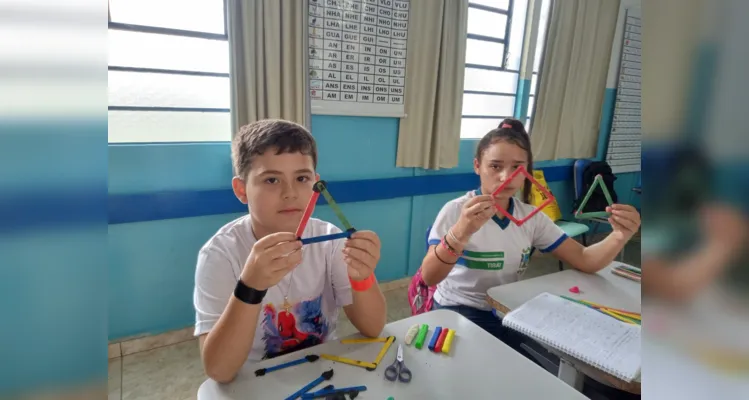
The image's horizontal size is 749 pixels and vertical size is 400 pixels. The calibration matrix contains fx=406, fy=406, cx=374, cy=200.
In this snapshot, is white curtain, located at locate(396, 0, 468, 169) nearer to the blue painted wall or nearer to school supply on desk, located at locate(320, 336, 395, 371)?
the blue painted wall

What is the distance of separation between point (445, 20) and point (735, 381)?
3338mm

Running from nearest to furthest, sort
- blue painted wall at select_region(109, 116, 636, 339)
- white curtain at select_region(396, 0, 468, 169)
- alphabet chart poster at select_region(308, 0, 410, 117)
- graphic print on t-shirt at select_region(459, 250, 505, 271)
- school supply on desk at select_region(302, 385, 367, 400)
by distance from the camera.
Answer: school supply on desk at select_region(302, 385, 367, 400), graphic print on t-shirt at select_region(459, 250, 505, 271), blue painted wall at select_region(109, 116, 636, 339), alphabet chart poster at select_region(308, 0, 410, 117), white curtain at select_region(396, 0, 468, 169)

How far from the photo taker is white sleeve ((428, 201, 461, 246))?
1788mm

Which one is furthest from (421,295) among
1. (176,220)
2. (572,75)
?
(572,75)

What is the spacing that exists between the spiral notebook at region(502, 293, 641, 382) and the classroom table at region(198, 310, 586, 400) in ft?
0.50

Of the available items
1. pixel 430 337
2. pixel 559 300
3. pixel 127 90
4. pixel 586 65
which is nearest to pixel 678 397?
pixel 430 337

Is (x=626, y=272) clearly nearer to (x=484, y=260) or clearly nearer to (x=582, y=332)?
(x=484, y=260)

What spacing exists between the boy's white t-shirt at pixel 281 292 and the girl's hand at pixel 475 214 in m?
0.49

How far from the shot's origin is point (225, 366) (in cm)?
99

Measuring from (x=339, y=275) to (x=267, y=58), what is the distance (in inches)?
64.6

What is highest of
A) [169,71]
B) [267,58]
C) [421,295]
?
[267,58]

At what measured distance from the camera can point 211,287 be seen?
3.93 ft

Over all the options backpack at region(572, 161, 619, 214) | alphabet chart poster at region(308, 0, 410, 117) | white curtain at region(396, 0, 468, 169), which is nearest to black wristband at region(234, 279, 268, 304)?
alphabet chart poster at region(308, 0, 410, 117)

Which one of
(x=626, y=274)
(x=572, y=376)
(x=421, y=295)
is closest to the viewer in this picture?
(x=572, y=376)
